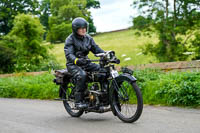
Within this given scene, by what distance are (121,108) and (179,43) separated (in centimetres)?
1521

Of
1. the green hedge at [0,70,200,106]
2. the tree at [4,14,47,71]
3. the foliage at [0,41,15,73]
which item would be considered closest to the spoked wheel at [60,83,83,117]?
the green hedge at [0,70,200,106]

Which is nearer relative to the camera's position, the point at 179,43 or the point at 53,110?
the point at 53,110

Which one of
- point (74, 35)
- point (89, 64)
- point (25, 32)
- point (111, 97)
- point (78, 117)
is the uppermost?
point (25, 32)

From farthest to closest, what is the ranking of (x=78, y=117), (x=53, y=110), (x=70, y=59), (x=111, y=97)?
(x=53, y=110)
(x=78, y=117)
(x=70, y=59)
(x=111, y=97)

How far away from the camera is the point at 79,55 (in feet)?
22.1

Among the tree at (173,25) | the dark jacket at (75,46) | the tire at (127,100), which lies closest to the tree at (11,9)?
the tree at (173,25)

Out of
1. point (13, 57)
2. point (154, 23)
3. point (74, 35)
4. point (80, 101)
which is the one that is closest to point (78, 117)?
point (80, 101)

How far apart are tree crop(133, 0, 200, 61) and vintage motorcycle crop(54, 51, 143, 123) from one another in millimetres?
14263

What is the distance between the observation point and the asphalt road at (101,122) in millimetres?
5562

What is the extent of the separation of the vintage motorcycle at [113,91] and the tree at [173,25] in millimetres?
14263

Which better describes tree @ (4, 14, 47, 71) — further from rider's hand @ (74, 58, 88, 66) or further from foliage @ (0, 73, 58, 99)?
rider's hand @ (74, 58, 88, 66)

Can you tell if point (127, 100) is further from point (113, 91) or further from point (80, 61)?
point (80, 61)

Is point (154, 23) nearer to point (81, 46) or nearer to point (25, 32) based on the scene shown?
point (25, 32)

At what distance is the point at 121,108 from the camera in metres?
6.31
